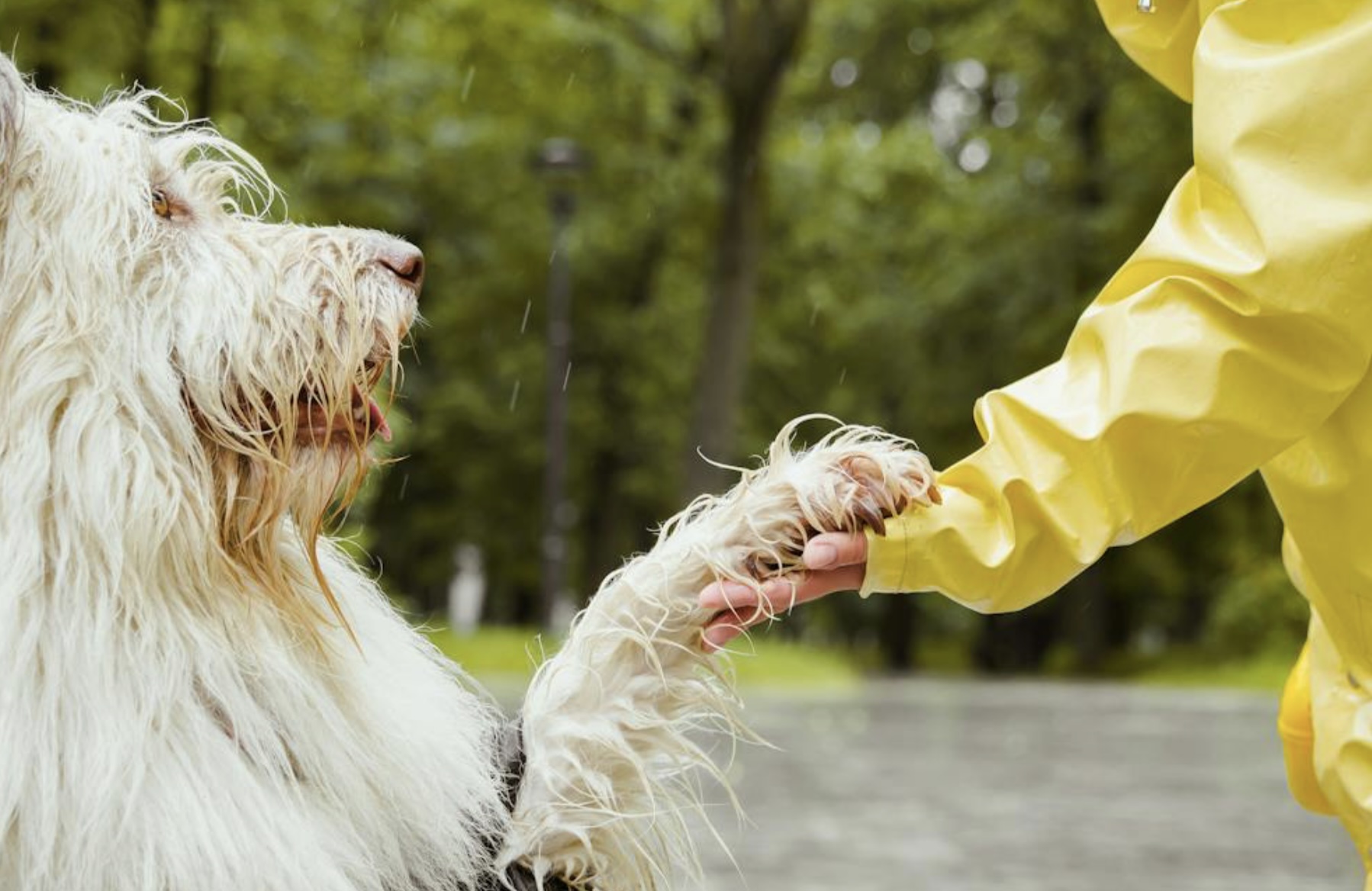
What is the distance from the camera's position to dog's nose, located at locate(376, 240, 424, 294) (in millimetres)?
2439

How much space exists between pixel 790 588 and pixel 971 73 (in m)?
26.8

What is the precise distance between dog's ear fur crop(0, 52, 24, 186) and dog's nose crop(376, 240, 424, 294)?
48 centimetres

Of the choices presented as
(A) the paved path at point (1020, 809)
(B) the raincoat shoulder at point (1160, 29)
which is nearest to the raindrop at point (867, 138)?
(A) the paved path at point (1020, 809)

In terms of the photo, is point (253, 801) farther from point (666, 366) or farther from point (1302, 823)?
point (666, 366)

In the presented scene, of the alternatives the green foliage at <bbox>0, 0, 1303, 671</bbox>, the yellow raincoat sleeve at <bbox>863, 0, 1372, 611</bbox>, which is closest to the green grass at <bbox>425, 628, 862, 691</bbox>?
the green foliage at <bbox>0, 0, 1303, 671</bbox>

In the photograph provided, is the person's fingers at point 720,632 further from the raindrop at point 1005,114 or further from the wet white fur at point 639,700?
the raindrop at point 1005,114

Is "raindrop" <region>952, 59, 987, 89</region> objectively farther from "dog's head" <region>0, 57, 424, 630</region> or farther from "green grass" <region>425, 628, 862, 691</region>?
"dog's head" <region>0, 57, 424, 630</region>

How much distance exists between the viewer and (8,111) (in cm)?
225

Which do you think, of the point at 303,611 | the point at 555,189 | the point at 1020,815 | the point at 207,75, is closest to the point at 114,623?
the point at 303,611

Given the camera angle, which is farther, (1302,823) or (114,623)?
(1302,823)

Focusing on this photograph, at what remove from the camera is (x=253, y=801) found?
2174 millimetres

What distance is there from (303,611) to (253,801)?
0.28 m

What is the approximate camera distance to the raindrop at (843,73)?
2252 centimetres

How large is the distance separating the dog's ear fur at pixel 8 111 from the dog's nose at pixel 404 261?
48 centimetres
